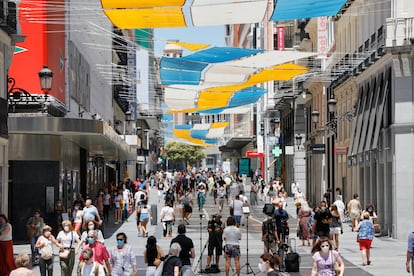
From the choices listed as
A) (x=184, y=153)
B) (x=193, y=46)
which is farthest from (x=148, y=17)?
(x=184, y=153)

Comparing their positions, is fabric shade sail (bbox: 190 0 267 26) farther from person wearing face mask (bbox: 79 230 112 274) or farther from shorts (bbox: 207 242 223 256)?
person wearing face mask (bbox: 79 230 112 274)

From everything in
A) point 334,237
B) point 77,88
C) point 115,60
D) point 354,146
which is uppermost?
point 115,60

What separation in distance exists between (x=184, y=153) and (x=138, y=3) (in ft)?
481

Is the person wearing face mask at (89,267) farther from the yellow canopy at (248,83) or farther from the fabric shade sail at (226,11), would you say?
the yellow canopy at (248,83)

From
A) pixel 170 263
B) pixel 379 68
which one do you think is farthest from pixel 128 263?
pixel 379 68

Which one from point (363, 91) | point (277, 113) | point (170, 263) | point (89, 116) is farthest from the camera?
point (277, 113)

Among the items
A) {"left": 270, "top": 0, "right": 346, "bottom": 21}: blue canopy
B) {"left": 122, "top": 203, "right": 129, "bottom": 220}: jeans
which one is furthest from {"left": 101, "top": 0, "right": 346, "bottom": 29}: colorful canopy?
{"left": 122, "top": 203, "right": 129, "bottom": 220}: jeans

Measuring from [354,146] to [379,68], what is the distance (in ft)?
19.9

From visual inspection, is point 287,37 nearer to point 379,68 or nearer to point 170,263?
point 379,68

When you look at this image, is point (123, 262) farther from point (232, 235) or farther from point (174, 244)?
point (232, 235)

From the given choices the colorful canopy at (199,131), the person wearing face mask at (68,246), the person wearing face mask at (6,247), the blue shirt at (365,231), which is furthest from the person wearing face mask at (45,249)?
the colorful canopy at (199,131)

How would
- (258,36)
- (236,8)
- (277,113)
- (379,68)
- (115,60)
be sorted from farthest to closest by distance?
(258,36) → (277,113) → (115,60) → (379,68) → (236,8)

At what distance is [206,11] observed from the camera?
21.5 meters

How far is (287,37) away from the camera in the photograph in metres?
73.4
